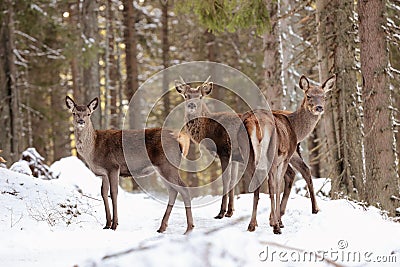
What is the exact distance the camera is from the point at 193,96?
899 centimetres

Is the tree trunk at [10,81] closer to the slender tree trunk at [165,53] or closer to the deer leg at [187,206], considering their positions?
the slender tree trunk at [165,53]

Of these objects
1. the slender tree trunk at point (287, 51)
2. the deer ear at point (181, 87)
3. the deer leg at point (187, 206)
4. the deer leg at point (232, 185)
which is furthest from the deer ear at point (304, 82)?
the slender tree trunk at point (287, 51)

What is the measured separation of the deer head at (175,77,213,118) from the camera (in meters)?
8.98

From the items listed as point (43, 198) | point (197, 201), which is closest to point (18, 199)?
point (43, 198)

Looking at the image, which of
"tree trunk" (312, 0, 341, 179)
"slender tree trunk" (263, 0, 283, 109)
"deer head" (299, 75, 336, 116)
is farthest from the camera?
"slender tree trunk" (263, 0, 283, 109)

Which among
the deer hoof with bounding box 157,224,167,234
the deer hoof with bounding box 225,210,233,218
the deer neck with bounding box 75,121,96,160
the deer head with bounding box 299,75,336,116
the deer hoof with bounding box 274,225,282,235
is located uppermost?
the deer head with bounding box 299,75,336,116

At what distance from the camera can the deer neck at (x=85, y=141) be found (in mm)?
8312

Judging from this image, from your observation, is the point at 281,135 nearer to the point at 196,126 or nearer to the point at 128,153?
the point at 196,126

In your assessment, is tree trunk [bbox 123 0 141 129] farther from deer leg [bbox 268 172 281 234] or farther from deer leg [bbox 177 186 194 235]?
deer leg [bbox 268 172 281 234]

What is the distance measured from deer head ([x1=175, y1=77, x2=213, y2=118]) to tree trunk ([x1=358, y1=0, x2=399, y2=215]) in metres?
2.75

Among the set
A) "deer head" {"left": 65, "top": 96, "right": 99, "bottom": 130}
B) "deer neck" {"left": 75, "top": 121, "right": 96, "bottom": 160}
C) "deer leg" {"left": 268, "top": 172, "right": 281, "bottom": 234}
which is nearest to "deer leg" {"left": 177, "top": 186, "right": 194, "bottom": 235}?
"deer leg" {"left": 268, "top": 172, "right": 281, "bottom": 234}

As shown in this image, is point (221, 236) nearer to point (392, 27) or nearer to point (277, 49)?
point (392, 27)

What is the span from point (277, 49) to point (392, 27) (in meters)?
3.39

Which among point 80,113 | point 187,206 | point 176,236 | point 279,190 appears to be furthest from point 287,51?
point 176,236
